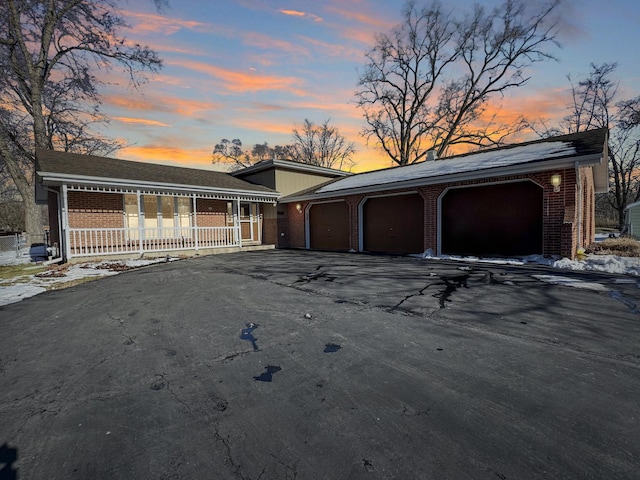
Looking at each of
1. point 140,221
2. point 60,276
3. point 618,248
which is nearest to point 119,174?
point 140,221

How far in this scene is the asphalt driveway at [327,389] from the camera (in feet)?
5.51

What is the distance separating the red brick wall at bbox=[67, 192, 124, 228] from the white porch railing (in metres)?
0.39

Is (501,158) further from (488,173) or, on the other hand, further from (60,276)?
(60,276)

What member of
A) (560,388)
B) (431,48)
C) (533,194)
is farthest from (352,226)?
(431,48)

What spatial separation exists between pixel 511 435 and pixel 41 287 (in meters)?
9.22

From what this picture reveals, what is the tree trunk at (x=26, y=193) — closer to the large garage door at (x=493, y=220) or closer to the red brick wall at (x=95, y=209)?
the red brick wall at (x=95, y=209)

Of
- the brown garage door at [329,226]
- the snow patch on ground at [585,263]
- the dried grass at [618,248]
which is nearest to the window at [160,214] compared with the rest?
the brown garage door at [329,226]

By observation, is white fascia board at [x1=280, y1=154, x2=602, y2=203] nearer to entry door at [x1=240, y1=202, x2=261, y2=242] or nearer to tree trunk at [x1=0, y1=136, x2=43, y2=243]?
entry door at [x1=240, y1=202, x2=261, y2=242]

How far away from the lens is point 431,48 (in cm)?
2714

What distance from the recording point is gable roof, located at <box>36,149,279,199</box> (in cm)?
1045

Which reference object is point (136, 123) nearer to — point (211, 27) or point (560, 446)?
point (211, 27)

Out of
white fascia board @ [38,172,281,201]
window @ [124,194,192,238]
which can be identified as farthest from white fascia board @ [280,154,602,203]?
window @ [124,194,192,238]

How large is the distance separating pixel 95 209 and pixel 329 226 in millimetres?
10209

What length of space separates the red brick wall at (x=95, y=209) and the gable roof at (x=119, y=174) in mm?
1124
